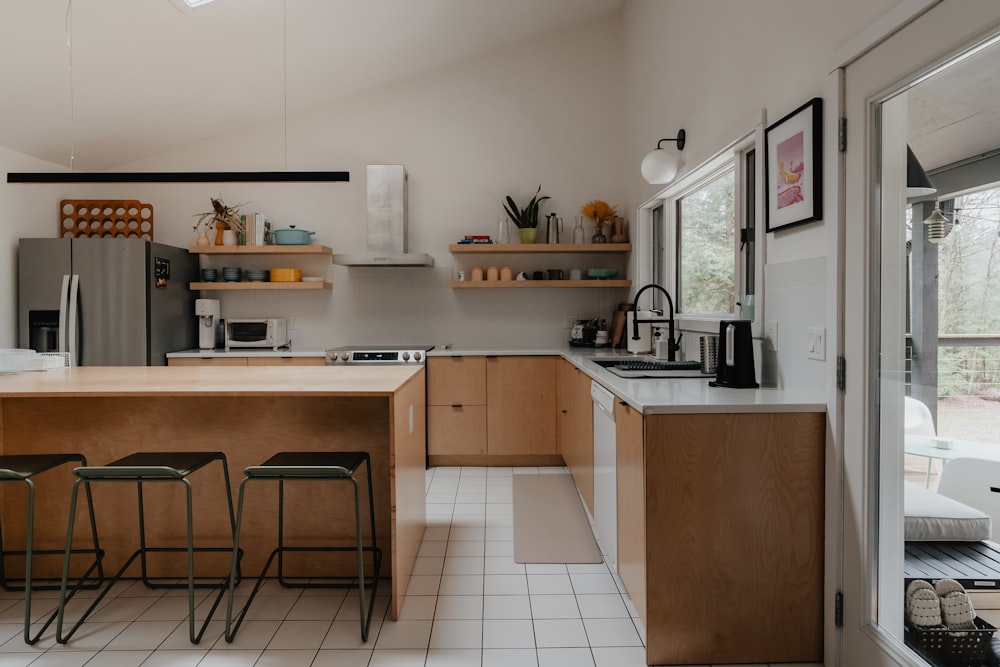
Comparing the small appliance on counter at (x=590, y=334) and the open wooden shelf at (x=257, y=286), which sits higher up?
the open wooden shelf at (x=257, y=286)

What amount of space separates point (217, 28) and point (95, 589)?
3329mm

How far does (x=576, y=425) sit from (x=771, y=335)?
5.35ft

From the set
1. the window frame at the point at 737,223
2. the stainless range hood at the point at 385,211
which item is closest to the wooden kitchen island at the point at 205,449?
the window frame at the point at 737,223

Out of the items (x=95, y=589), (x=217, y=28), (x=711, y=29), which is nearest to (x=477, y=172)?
(x=217, y=28)

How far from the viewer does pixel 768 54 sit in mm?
2504

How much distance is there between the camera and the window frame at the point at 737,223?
2650 millimetres

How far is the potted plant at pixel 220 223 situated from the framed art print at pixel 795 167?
4.29 meters

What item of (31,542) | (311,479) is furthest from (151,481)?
(311,479)

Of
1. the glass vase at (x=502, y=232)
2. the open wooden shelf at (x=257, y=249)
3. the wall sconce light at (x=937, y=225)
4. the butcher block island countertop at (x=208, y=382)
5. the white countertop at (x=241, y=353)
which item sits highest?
the glass vase at (x=502, y=232)

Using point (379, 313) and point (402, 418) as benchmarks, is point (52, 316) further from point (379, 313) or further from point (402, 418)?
point (402, 418)

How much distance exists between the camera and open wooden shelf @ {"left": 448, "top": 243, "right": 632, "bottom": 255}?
5059 millimetres

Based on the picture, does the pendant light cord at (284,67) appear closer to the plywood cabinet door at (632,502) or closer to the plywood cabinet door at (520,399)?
the plywood cabinet door at (520,399)

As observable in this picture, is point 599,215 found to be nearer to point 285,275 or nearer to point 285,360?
point 285,275

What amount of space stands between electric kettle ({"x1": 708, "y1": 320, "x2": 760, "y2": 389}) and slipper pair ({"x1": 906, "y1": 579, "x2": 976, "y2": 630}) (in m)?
0.92
